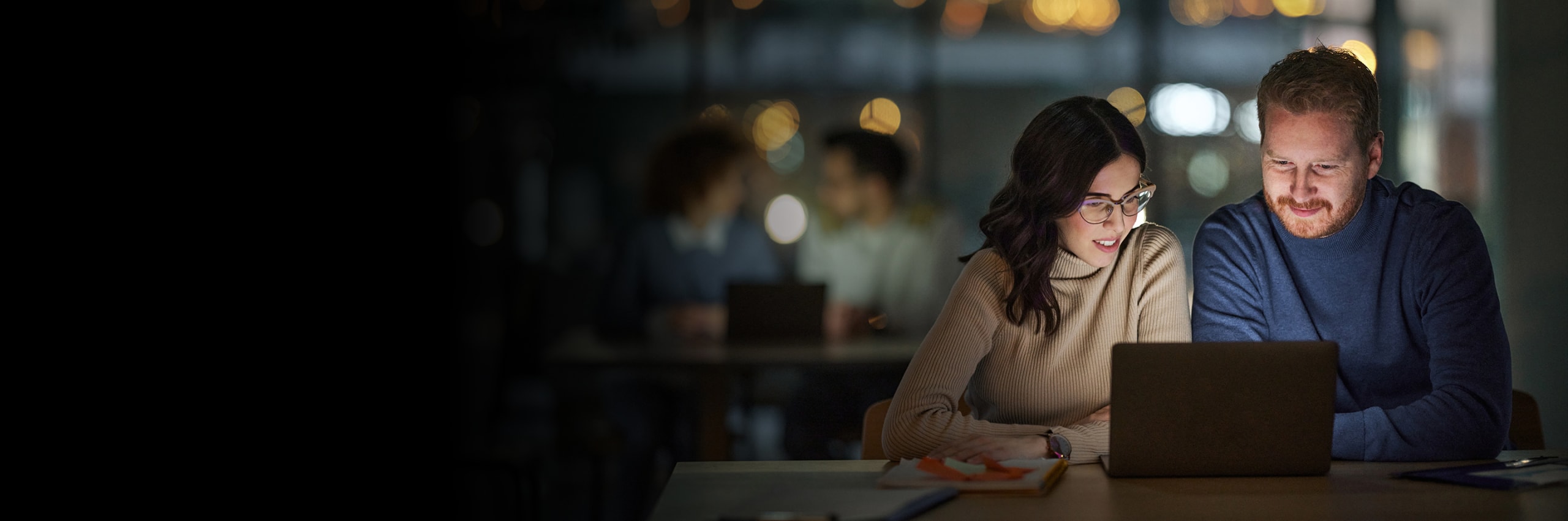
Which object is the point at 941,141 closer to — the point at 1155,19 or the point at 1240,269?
the point at 1155,19

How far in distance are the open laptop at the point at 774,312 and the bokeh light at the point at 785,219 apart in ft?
5.66

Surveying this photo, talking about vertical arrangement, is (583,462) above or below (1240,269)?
below

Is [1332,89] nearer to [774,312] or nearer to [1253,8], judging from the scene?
[774,312]

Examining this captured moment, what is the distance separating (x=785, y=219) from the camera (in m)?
5.27

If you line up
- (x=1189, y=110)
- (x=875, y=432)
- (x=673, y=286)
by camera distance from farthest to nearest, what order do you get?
(x=1189, y=110)
(x=673, y=286)
(x=875, y=432)

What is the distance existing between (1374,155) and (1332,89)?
141mm

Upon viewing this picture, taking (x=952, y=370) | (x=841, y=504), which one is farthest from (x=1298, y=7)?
(x=841, y=504)

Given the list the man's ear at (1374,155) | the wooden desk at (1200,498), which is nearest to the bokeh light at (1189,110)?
the man's ear at (1374,155)

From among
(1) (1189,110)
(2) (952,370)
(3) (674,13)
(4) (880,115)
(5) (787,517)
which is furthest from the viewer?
(3) (674,13)

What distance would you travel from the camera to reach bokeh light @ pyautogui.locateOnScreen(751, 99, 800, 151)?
5285 mm

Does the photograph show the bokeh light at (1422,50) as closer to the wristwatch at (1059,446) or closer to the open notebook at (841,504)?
the wristwatch at (1059,446)

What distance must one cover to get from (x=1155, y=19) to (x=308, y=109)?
13.1ft

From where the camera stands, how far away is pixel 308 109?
86.4 inches

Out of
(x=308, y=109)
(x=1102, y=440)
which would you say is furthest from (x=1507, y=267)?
(x=308, y=109)
